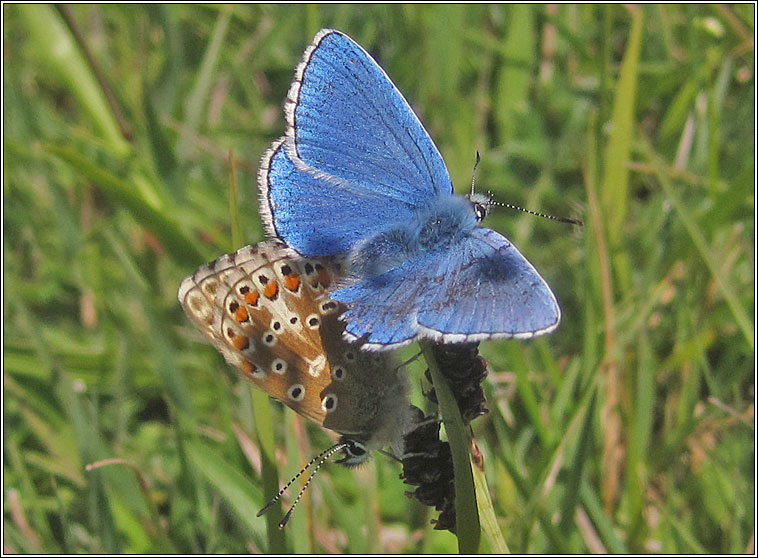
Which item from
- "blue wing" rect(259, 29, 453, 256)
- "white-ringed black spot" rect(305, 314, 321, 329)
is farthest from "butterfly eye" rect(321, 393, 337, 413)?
"blue wing" rect(259, 29, 453, 256)

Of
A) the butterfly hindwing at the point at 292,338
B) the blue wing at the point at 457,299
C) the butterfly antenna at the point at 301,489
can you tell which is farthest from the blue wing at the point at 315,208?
the butterfly antenna at the point at 301,489

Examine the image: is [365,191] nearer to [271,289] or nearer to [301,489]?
[271,289]

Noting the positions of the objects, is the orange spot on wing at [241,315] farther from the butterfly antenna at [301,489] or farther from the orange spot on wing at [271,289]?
the butterfly antenna at [301,489]

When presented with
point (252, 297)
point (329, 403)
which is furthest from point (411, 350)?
point (252, 297)

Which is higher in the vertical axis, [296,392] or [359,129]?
[359,129]

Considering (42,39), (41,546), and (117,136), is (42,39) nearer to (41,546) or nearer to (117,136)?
(117,136)

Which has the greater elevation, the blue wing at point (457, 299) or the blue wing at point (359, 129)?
the blue wing at point (359, 129)

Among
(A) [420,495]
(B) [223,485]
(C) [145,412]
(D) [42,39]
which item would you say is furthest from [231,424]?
(D) [42,39]
